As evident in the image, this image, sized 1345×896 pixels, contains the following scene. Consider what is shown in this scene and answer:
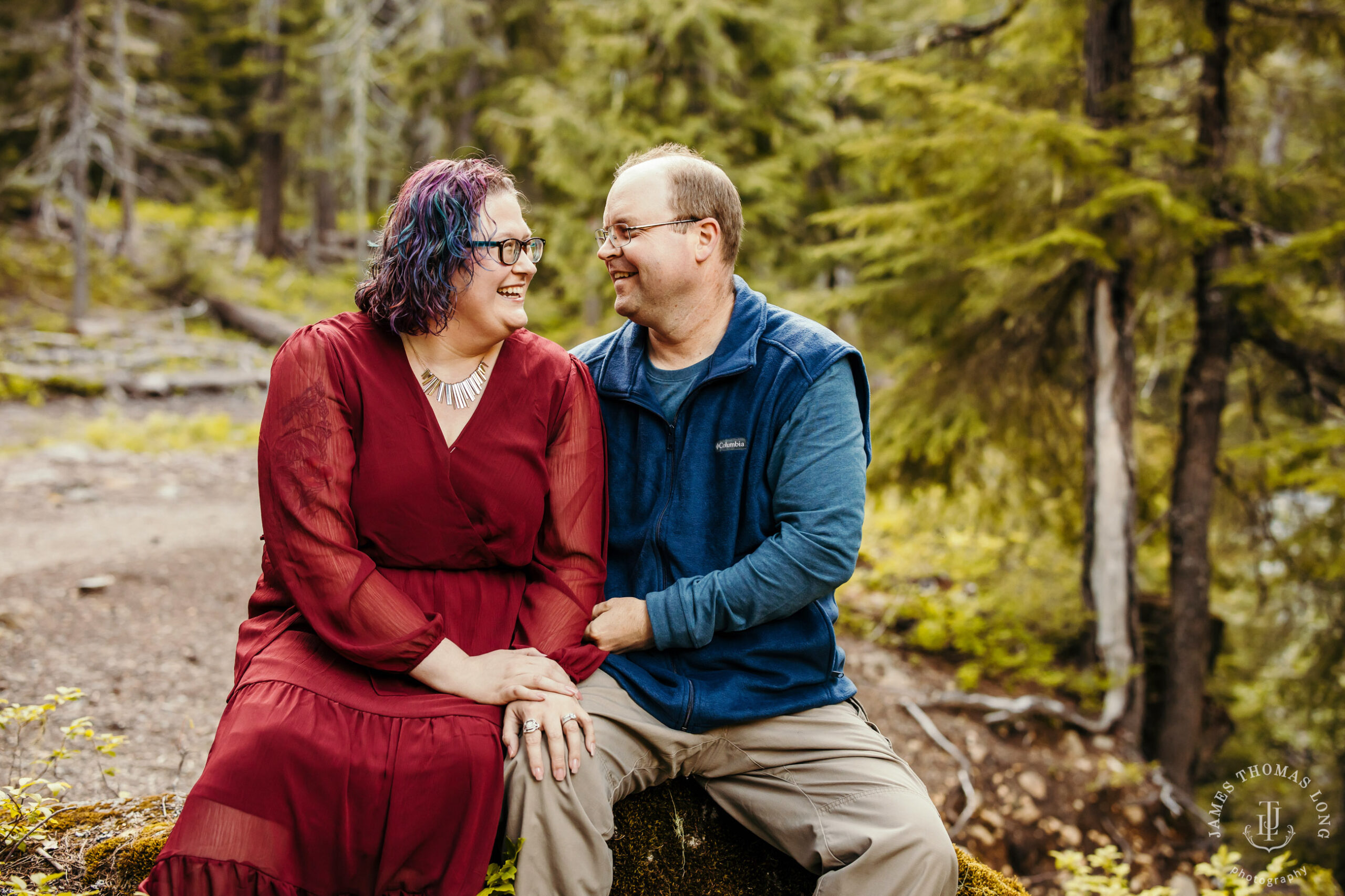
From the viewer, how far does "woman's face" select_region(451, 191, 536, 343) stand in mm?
2230

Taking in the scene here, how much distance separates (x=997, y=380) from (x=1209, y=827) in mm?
2661

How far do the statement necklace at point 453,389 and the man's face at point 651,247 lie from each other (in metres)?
0.45

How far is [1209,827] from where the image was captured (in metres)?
4.55

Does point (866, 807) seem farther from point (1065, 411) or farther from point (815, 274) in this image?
point (815, 274)

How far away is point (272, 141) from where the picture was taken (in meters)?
17.9

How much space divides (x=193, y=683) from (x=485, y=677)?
289cm

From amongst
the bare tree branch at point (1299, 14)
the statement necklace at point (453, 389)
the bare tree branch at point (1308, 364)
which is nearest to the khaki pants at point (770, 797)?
the statement necklace at point (453, 389)

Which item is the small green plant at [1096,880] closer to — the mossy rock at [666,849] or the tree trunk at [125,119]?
the mossy rock at [666,849]

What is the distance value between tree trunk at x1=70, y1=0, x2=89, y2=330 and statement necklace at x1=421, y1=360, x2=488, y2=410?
13.2 m

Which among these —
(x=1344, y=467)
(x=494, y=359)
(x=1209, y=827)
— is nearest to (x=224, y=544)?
(x=494, y=359)

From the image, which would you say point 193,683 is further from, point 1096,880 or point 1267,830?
point 1267,830

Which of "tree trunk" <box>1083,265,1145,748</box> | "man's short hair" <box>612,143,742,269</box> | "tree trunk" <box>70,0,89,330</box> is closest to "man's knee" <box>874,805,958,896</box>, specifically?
"man's short hair" <box>612,143,742,269</box>

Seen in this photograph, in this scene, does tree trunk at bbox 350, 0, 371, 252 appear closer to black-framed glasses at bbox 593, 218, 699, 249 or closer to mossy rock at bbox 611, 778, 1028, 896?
black-framed glasses at bbox 593, 218, 699, 249

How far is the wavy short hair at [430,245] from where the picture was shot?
7.20ft
